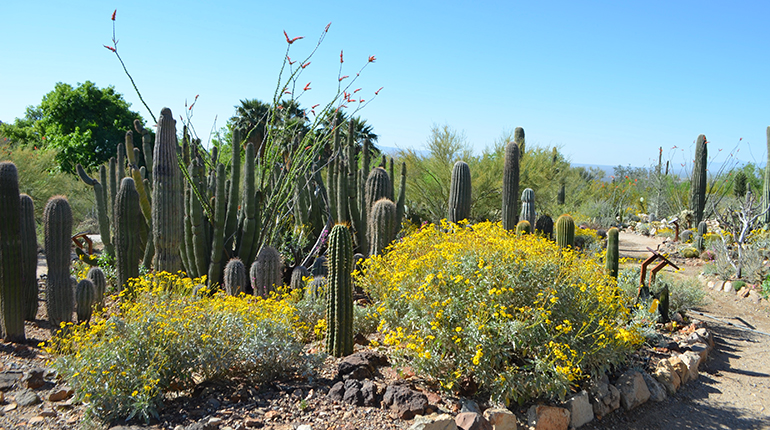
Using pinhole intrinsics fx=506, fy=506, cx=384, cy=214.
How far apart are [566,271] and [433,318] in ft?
4.11

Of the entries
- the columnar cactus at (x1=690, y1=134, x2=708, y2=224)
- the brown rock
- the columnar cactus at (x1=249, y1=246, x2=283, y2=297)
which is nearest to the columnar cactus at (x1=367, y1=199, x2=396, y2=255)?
the columnar cactus at (x1=249, y1=246, x2=283, y2=297)

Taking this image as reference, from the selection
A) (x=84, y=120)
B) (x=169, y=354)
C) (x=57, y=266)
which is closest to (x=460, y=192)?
(x=57, y=266)

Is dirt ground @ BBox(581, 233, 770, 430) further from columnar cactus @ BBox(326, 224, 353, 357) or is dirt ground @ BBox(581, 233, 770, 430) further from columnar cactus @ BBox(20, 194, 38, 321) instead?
columnar cactus @ BBox(20, 194, 38, 321)

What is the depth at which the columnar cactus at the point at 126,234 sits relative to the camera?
5512 millimetres

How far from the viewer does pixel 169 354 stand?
3.37 meters

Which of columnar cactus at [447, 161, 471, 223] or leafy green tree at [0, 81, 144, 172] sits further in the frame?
leafy green tree at [0, 81, 144, 172]

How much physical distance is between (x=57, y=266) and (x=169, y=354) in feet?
7.61

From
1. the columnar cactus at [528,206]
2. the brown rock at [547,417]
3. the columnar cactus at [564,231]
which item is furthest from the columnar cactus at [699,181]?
the brown rock at [547,417]

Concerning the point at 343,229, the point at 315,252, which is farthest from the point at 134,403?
the point at 315,252

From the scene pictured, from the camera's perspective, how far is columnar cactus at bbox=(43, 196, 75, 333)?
4.85 metres

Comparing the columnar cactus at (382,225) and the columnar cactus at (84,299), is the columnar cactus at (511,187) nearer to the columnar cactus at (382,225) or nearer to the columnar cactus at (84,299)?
the columnar cactus at (382,225)

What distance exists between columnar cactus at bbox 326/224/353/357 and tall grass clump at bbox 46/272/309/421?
378mm

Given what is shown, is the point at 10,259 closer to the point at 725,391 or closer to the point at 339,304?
the point at 339,304

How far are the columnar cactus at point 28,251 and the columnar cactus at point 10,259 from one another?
80 millimetres
